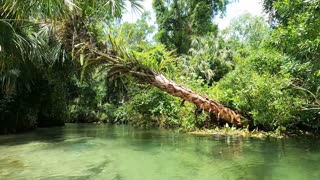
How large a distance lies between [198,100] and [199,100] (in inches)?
1.4

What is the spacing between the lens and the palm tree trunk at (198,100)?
1199cm

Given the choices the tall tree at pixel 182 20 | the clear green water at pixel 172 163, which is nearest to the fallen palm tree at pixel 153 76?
the clear green water at pixel 172 163

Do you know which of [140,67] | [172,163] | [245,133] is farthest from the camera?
[140,67]

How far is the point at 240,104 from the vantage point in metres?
11.9

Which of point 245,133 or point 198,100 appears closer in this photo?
point 245,133

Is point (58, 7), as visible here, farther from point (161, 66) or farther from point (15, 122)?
point (15, 122)

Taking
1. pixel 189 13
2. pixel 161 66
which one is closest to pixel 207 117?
pixel 161 66

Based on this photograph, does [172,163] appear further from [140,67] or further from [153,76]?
[140,67]

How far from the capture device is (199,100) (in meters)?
12.0

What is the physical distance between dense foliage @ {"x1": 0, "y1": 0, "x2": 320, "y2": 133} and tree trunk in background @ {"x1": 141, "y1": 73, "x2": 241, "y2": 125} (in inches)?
17.7

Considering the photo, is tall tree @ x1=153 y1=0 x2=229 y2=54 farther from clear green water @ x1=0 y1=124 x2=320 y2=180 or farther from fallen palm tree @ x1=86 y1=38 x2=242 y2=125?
clear green water @ x1=0 y1=124 x2=320 y2=180

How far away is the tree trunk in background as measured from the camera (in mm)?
11992

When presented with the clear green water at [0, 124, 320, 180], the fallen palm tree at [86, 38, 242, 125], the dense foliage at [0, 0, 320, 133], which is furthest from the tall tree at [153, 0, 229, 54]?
the clear green water at [0, 124, 320, 180]

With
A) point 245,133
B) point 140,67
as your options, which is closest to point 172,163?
point 245,133
